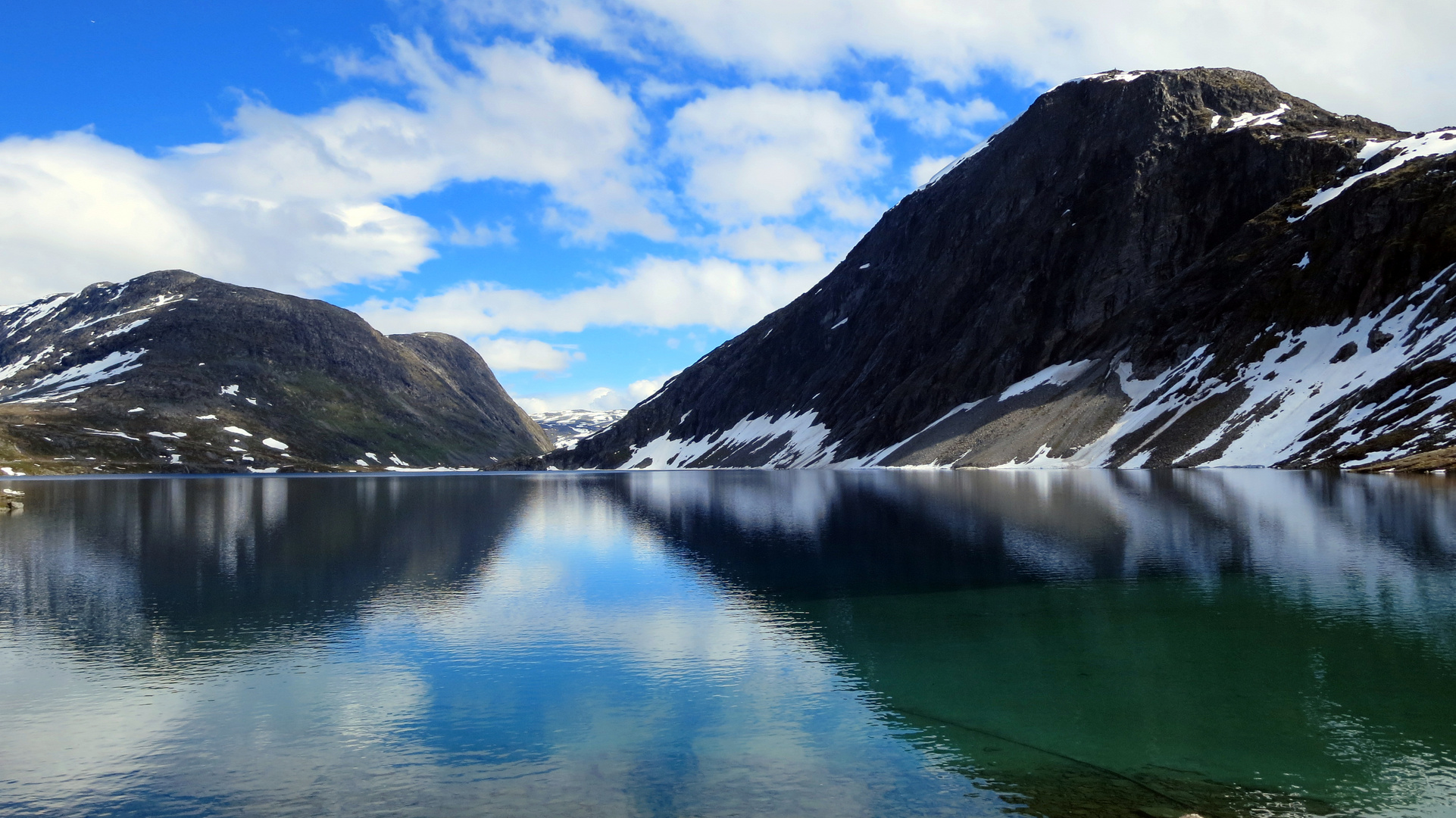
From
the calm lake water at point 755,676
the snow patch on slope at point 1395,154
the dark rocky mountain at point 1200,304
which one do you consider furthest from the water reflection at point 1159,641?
the snow patch on slope at point 1395,154

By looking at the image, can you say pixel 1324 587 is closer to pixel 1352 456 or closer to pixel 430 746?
pixel 430 746

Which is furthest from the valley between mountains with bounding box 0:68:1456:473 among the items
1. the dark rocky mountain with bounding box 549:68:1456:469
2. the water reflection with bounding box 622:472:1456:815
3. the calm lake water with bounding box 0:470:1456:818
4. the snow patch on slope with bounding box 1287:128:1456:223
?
the calm lake water with bounding box 0:470:1456:818

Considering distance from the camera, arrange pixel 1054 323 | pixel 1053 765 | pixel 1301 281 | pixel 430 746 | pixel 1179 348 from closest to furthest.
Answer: pixel 1053 765
pixel 430 746
pixel 1301 281
pixel 1179 348
pixel 1054 323

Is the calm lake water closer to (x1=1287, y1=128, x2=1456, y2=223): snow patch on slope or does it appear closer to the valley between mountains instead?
the valley between mountains

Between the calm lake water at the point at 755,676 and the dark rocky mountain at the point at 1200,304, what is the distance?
6676 cm

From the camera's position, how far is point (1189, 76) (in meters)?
188

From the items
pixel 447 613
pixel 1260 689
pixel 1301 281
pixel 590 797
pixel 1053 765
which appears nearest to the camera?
pixel 590 797

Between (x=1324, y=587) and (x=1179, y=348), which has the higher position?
(x=1179, y=348)

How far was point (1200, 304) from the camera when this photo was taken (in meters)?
148

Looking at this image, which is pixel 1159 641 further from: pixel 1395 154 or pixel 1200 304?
pixel 1395 154

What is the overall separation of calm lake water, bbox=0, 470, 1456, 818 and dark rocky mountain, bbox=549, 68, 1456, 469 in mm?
66755

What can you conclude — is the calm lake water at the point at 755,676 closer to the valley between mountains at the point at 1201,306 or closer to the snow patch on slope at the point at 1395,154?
the valley between mountains at the point at 1201,306

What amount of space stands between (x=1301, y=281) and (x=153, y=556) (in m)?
145

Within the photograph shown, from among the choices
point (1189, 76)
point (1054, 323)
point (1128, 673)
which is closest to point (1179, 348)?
point (1054, 323)
